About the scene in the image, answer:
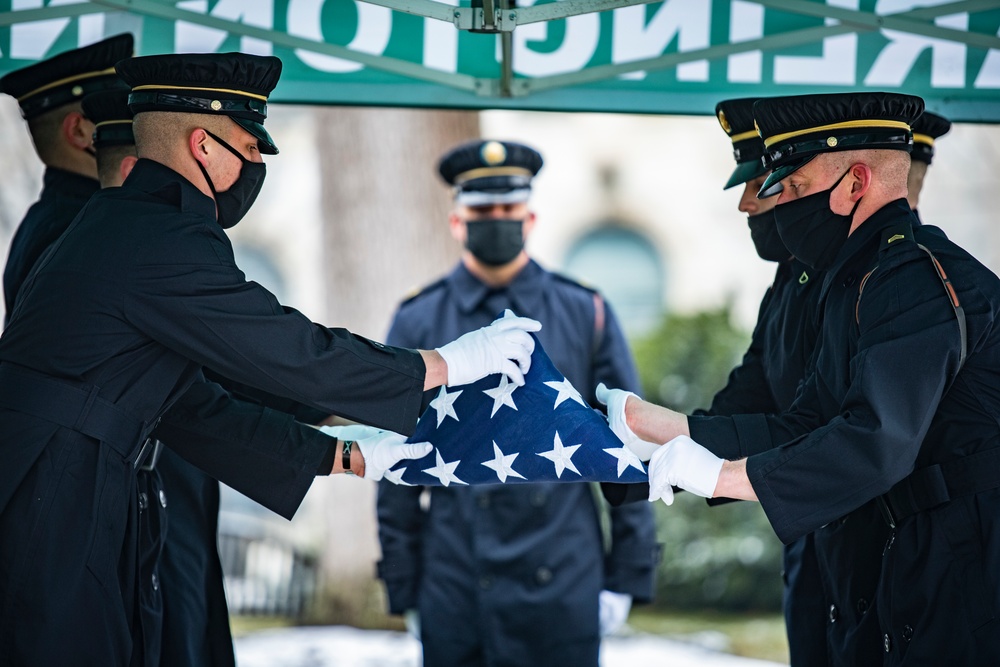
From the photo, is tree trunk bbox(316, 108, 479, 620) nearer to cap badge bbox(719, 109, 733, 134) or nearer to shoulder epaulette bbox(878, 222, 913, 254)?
cap badge bbox(719, 109, 733, 134)

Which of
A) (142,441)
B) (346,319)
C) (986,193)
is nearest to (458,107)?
(142,441)

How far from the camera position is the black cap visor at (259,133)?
3676 mm

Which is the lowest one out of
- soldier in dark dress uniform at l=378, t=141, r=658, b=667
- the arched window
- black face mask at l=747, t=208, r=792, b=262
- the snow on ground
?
the snow on ground

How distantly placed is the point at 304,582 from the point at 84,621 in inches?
277

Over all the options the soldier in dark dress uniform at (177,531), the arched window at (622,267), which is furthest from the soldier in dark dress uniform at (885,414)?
the arched window at (622,267)

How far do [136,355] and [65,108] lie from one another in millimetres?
1439

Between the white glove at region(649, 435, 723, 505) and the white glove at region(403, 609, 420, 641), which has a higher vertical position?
the white glove at region(649, 435, 723, 505)

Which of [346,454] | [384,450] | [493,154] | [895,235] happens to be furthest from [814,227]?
[493,154]

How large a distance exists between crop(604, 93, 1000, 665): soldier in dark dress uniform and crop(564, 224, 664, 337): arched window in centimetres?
1678

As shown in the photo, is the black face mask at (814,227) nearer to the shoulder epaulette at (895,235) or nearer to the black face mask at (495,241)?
the shoulder epaulette at (895,235)

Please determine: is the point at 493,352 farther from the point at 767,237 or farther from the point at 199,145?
the point at 767,237

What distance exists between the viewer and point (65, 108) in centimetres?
448

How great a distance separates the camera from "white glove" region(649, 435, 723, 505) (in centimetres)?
342

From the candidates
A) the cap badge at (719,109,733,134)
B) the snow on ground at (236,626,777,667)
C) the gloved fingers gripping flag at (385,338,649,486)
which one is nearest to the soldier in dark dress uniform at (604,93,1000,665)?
the gloved fingers gripping flag at (385,338,649,486)
